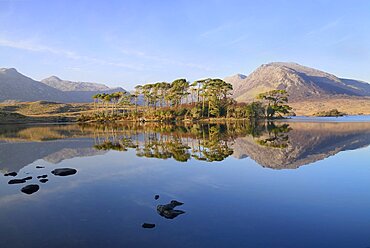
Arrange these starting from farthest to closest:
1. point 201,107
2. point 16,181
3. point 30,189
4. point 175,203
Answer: point 201,107
point 16,181
point 30,189
point 175,203

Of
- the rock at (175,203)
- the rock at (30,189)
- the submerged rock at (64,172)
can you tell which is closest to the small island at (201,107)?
the submerged rock at (64,172)

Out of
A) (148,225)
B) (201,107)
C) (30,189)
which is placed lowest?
(30,189)

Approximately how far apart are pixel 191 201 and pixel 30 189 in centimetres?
1017

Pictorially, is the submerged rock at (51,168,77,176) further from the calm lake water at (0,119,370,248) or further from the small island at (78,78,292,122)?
the small island at (78,78,292,122)

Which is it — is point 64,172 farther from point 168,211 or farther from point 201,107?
point 201,107

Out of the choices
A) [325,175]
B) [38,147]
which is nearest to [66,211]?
[325,175]

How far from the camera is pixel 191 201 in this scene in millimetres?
14805

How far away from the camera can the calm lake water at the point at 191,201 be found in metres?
10.6

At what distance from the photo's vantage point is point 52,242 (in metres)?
10.4

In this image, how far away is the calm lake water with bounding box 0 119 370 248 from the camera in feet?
34.8

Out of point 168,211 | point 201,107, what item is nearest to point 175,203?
point 168,211

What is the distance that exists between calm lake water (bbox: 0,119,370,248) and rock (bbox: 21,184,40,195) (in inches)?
2.2

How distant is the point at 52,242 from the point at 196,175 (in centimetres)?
1170

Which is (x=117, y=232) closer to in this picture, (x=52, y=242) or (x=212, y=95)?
(x=52, y=242)
